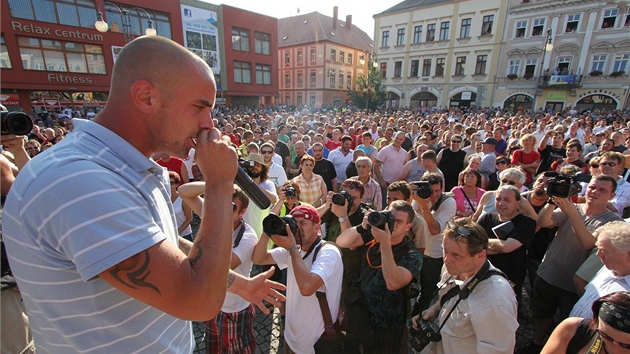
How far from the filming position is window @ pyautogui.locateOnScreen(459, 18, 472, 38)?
30.2 m

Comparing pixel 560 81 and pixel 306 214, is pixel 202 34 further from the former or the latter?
pixel 560 81

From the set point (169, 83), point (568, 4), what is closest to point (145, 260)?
point (169, 83)

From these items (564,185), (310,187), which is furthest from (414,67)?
(564,185)

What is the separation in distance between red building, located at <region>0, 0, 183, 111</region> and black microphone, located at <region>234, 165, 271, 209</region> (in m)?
22.5

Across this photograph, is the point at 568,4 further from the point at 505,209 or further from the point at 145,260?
the point at 145,260

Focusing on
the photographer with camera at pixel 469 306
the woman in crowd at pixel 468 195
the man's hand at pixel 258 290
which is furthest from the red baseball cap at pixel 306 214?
the woman in crowd at pixel 468 195

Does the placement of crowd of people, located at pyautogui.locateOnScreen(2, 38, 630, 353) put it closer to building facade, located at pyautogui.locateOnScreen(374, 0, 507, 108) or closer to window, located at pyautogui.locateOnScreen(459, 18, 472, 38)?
building facade, located at pyautogui.locateOnScreen(374, 0, 507, 108)

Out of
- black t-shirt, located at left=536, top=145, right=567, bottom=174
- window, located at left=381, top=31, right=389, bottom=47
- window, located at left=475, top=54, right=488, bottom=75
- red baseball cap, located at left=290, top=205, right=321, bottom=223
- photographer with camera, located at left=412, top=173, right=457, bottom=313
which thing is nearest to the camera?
red baseball cap, located at left=290, top=205, right=321, bottom=223

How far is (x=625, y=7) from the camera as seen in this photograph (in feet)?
76.8

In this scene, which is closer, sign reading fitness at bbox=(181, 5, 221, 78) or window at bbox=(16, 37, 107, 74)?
window at bbox=(16, 37, 107, 74)

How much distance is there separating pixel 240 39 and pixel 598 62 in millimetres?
32713

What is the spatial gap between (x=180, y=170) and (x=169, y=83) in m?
4.72

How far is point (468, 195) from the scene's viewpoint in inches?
170

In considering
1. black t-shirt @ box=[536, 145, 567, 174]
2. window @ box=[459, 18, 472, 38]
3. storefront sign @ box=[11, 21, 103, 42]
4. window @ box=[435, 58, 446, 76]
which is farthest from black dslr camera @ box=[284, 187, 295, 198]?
window @ box=[459, 18, 472, 38]
